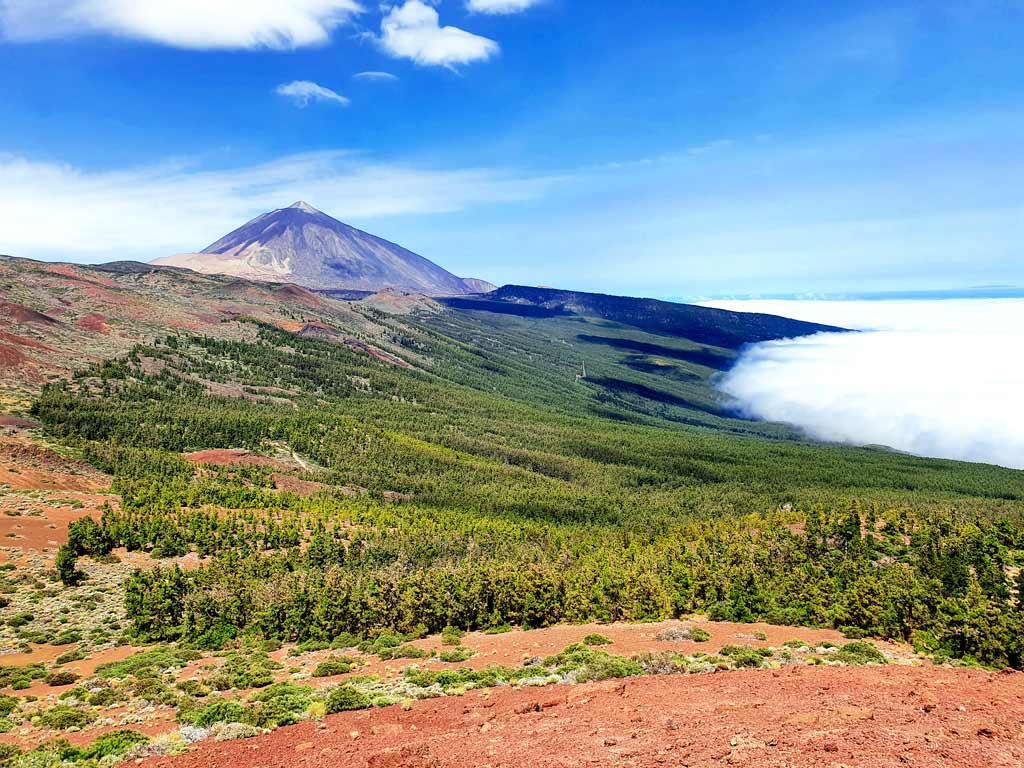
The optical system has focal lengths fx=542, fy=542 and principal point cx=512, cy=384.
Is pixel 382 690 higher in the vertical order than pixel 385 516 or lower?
higher

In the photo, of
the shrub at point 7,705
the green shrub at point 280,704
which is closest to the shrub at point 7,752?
the shrub at point 7,705

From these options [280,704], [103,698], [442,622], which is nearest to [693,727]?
[280,704]

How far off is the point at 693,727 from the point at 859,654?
73.2ft

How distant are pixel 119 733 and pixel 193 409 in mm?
152412

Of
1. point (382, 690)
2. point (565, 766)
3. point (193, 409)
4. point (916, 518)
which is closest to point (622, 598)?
point (382, 690)

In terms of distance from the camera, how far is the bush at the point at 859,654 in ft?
116

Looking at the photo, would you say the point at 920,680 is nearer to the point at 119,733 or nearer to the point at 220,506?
the point at 119,733

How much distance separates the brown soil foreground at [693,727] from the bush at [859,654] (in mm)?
4330

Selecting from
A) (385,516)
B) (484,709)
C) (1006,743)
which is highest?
(1006,743)

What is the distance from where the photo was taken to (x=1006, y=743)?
18.3 metres

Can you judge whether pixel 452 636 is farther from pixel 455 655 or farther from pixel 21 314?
pixel 21 314

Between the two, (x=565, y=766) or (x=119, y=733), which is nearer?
(x=565, y=766)

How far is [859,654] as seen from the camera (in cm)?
3694

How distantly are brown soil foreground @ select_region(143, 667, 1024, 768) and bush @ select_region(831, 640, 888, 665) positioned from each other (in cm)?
→ 433
